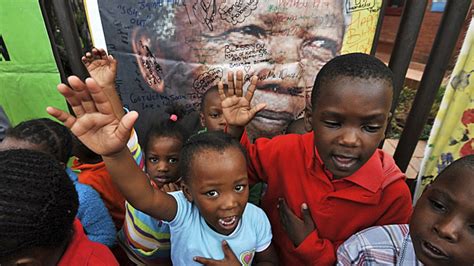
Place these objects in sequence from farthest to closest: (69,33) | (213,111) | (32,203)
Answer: (213,111)
(69,33)
(32,203)

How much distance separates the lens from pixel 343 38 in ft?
8.86

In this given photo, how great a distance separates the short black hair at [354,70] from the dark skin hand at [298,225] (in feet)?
1.82

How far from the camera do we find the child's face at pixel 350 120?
1.32 metres

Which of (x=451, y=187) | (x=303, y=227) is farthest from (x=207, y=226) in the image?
(x=451, y=187)

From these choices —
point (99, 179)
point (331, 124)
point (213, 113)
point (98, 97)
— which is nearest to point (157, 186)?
point (99, 179)

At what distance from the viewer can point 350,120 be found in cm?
135

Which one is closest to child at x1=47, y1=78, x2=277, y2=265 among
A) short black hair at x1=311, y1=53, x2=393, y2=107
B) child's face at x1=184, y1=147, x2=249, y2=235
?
child's face at x1=184, y1=147, x2=249, y2=235

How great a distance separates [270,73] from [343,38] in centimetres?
66

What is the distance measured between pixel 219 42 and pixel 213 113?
63cm

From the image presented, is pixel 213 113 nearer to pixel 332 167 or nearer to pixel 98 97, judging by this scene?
pixel 332 167

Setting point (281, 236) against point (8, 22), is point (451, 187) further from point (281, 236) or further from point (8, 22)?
point (8, 22)

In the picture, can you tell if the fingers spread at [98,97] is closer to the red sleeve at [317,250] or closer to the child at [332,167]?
the child at [332,167]

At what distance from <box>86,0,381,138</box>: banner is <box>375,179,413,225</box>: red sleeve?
5.00ft
